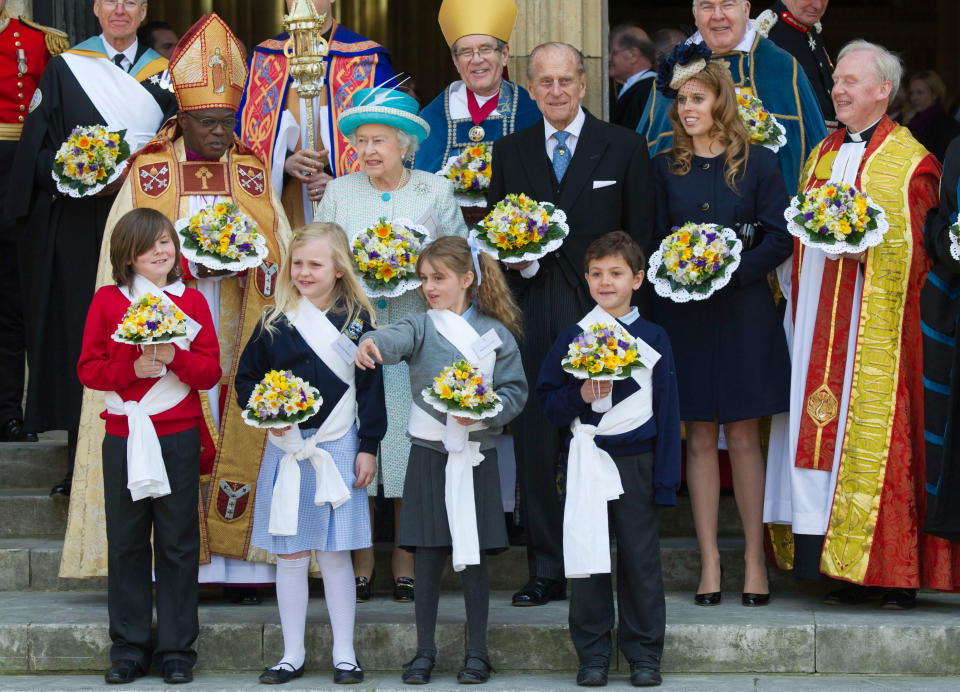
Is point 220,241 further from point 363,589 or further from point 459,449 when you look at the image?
point 363,589

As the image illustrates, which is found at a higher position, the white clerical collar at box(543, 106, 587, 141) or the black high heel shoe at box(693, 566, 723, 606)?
the white clerical collar at box(543, 106, 587, 141)

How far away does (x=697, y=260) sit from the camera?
586cm

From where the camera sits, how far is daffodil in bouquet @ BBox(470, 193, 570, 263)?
18.7 feet

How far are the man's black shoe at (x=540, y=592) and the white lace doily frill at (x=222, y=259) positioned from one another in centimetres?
166

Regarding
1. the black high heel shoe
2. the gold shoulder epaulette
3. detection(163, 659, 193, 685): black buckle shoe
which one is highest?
the gold shoulder epaulette

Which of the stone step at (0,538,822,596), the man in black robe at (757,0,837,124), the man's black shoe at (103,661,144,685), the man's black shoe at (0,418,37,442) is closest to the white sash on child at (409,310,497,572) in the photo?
the stone step at (0,538,822,596)

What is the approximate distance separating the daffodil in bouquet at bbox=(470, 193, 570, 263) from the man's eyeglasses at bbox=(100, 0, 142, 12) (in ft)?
7.51

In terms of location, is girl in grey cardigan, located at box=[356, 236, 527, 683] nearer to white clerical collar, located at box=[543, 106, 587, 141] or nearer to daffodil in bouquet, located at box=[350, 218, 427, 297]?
daffodil in bouquet, located at box=[350, 218, 427, 297]

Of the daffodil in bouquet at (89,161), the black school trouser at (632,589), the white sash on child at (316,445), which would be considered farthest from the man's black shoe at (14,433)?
→ the black school trouser at (632,589)

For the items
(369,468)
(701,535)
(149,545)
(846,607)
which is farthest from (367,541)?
(846,607)

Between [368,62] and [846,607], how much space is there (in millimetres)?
3313

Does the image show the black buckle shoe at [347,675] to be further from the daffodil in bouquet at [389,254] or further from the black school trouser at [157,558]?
the daffodil in bouquet at [389,254]

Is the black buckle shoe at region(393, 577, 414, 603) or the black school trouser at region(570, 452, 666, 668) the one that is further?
the black buckle shoe at region(393, 577, 414, 603)

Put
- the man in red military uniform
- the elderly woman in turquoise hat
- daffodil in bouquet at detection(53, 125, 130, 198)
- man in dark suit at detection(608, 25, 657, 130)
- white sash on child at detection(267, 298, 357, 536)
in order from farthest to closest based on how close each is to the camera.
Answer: man in dark suit at detection(608, 25, 657, 130), the man in red military uniform, daffodil in bouquet at detection(53, 125, 130, 198), the elderly woman in turquoise hat, white sash on child at detection(267, 298, 357, 536)
